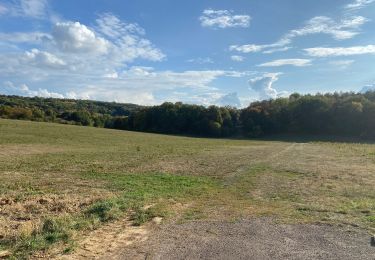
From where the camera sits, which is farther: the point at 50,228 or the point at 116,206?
the point at 116,206

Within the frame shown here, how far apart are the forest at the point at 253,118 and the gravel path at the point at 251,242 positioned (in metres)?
89.2

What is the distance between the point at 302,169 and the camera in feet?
92.0

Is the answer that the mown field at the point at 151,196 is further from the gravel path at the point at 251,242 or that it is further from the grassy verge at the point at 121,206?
the gravel path at the point at 251,242

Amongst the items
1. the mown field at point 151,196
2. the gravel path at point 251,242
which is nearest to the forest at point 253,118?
the mown field at point 151,196

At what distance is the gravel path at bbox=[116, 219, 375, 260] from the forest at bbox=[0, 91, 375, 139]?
89.2m

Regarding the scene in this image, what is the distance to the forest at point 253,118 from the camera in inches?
3885

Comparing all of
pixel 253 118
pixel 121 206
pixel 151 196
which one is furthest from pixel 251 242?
pixel 253 118

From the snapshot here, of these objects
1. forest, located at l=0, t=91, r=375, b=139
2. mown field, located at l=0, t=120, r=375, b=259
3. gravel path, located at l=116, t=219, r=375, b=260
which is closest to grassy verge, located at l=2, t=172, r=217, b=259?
mown field, located at l=0, t=120, r=375, b=259

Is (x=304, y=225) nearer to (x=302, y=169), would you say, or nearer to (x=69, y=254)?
(x=69, y=254)

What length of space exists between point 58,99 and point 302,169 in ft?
606

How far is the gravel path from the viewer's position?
8.98m

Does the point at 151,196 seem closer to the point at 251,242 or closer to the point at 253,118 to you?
the point at 251,242

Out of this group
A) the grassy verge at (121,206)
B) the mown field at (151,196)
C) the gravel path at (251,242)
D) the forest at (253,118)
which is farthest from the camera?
the forest at (253,118)

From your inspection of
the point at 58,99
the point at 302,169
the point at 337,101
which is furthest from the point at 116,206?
the point at 58,99
